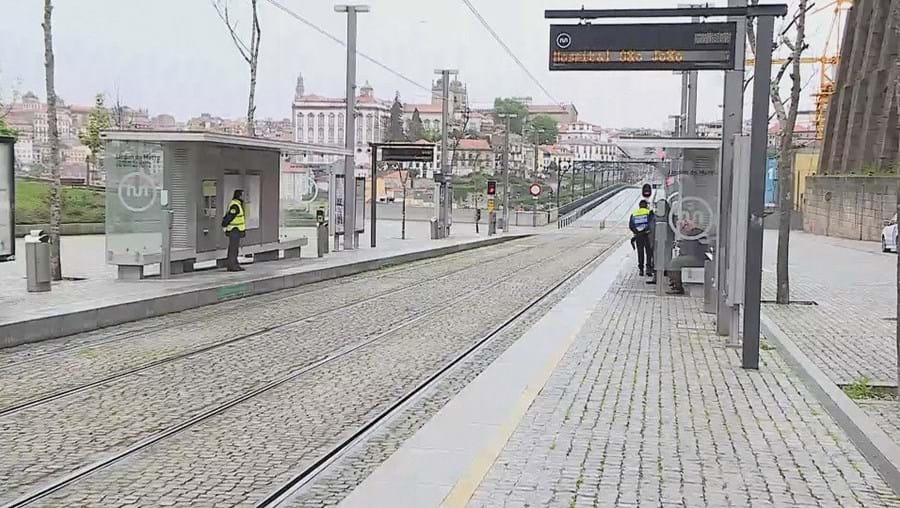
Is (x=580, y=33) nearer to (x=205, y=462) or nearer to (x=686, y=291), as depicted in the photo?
(x=205, y=462)

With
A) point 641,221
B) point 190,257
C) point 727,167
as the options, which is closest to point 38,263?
point 190,257

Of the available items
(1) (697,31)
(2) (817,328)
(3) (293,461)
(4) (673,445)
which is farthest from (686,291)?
(3) (293,461)

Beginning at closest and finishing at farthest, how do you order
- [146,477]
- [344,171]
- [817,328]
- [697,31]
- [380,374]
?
[146,477]
[380,374]
[697,31]
[817,328]
[344,171]

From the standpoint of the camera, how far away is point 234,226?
2228cm

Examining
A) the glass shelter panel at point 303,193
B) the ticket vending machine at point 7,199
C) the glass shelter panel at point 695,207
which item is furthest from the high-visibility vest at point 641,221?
the ticket vending machine at point 7,199

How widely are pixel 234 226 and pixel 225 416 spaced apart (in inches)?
539

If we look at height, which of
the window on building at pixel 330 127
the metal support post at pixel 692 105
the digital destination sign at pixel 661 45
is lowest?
the digital destination sign at pixel 661 45

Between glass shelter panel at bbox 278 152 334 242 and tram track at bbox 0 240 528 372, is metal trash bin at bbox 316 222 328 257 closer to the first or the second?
glass shelter panel at bbox 278 152 334 242

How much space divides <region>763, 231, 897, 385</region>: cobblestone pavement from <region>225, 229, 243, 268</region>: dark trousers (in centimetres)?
1063

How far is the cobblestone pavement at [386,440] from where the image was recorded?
22.0ft

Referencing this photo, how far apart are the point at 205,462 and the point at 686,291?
15101 millimetres

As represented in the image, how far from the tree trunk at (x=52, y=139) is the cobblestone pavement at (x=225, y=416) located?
672 cm

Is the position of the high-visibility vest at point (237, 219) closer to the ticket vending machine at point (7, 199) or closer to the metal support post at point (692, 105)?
the ticket vending machine at point (7, 199)

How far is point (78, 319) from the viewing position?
563 inches
